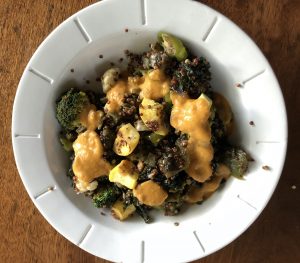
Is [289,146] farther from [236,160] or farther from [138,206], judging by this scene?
[138,206]

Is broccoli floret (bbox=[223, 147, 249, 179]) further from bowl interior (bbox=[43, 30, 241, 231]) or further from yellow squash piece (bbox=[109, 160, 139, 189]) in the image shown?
yellow squash piece (bbox=[109, 160, 139, 189])

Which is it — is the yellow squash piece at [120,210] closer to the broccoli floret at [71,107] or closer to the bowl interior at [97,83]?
the bowl interior at [97,83]

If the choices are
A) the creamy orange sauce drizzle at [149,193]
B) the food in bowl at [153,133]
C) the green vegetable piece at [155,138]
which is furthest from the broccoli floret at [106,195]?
the green vegetable piece at [155,138]

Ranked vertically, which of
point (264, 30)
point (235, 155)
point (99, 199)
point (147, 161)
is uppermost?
point (264, 30)

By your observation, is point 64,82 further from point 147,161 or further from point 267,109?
point 267,109

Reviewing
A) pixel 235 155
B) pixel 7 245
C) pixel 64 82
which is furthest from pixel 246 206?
pixel 7 245

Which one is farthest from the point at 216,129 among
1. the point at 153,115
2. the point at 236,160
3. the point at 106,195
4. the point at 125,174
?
the point at 106,195
